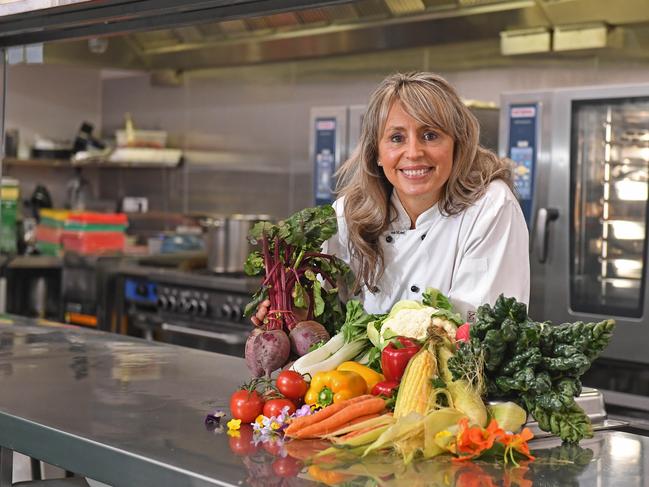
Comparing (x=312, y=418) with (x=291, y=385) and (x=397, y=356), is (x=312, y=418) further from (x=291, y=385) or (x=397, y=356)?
(x=397, y=356)

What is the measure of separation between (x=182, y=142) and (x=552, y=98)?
408cm

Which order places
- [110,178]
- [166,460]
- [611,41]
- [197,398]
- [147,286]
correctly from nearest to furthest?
[166,460] < [197,398] < [611,41] < [147,286] < [110,178]

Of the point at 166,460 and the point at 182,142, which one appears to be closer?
the point at 166,460

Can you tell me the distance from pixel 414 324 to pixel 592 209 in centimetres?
242

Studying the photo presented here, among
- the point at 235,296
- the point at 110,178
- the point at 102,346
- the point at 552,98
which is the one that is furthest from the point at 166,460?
the point at 110,178

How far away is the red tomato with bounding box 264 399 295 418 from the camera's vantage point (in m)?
2.39

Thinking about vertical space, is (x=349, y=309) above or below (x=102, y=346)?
above

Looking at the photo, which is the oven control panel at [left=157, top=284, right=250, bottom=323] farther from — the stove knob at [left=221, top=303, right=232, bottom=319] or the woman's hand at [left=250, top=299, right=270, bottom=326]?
the woman's hand at [left=250, top=299, right=270, bottom=326]

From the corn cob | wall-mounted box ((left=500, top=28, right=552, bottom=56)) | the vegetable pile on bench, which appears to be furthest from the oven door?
the corn cob

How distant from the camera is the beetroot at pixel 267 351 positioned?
105 inches

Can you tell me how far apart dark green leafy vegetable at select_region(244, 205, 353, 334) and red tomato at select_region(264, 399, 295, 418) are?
15.9 inches

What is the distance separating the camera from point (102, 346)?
365 centimetres

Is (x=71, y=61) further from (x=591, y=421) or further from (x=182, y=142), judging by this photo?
(x=591, y=421)

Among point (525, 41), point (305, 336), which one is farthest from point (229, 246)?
point (305, 336)
